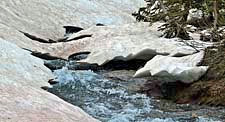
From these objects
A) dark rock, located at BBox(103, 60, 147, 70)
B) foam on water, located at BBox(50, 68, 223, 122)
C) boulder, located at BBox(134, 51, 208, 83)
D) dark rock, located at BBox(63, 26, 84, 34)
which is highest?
boulder, located at BBox(134, 51, 208, 83)

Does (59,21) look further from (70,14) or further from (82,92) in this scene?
(82,92)

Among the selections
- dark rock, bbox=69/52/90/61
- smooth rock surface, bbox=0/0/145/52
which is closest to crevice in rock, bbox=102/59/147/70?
dark rock, bbox=69/52/90/61

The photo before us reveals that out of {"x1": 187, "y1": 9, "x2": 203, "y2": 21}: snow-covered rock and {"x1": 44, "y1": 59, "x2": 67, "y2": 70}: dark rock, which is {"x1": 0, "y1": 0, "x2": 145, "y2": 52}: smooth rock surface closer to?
{"x1": 44, "y1": 59, "x2": 67, "y2": 70}: dark rock

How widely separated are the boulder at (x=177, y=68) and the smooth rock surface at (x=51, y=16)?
6.83m

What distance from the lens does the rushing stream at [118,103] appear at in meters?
11.0

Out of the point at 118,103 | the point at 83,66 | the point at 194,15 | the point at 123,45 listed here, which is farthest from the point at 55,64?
the point at 194,15

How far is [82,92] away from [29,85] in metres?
1.60

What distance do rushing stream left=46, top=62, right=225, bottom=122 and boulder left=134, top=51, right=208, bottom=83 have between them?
0.92m

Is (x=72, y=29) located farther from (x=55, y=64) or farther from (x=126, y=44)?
(x=55, y=64)

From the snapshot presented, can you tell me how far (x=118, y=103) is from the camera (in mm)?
12383

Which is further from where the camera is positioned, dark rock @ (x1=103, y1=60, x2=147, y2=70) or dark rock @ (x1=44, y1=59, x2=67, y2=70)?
dark rock @ (x1=103, y1=60, x2=147, y2=70)

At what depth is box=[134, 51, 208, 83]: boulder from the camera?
13320 millimetres

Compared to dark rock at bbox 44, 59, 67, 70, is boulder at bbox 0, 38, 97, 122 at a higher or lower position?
higher

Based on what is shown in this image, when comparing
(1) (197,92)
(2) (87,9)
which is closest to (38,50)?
(1) (197,92)
